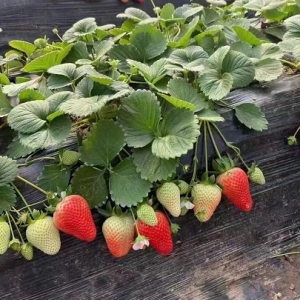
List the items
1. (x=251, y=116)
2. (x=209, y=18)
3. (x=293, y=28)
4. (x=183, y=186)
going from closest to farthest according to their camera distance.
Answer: (x=183, y=186) < (x=251, y=116) < (x=293, y=28) < (x=209, y=18)

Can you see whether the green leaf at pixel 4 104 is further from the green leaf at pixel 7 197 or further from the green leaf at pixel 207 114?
the green leaf at pixel 207 114

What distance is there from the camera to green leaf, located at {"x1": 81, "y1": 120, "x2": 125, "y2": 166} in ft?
2.43

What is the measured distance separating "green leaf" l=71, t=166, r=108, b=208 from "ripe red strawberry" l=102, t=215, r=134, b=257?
0.05 meters

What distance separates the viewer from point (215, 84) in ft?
2.76

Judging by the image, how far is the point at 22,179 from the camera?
0.77 meters

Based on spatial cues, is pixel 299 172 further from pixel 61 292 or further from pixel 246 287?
pixel 61 292

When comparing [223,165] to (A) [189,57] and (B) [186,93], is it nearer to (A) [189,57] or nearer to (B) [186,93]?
(B) [186,93]

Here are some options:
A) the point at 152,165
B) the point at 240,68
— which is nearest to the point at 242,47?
the point at 240,68

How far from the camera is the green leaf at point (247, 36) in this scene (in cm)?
100

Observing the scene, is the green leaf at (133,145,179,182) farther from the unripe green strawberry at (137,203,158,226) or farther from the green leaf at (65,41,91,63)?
the green leaf at (65,41,91,63)

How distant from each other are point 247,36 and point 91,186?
63cm

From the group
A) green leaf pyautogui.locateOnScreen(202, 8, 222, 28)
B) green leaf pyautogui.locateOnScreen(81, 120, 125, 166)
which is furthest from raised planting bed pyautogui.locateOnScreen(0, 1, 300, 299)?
green leaf pyautogui.locateOnScreen(202, 8, 222, 28)

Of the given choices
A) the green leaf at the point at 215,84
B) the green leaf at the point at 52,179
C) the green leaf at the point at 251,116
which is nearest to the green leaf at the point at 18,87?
the green leaf at the point at 52,179

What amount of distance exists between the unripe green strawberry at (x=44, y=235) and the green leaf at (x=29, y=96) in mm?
279
